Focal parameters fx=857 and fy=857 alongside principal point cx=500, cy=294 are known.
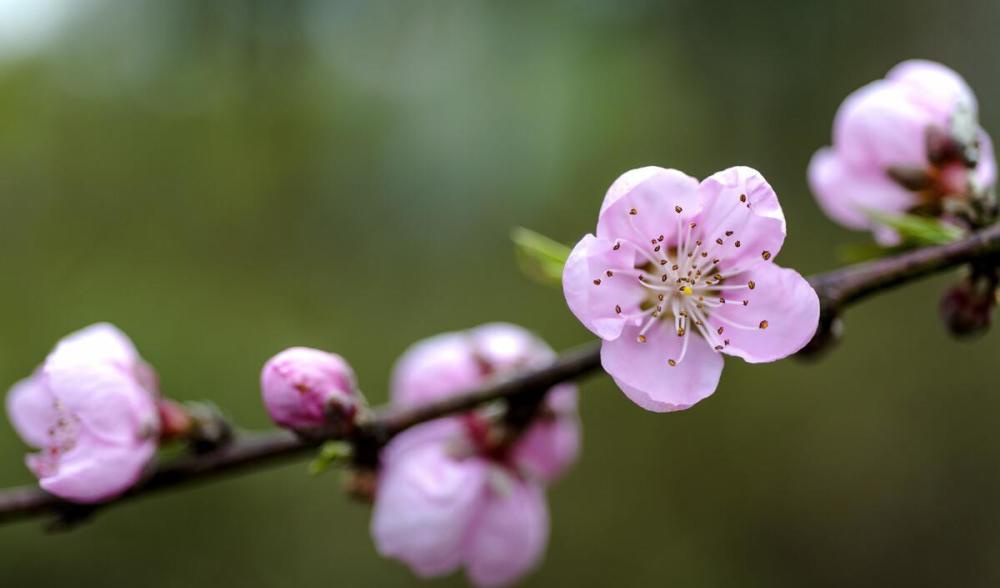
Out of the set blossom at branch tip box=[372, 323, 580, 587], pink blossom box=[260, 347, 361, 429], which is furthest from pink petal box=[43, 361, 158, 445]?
blossom at branch tip box=[372, 323, 580, 587]

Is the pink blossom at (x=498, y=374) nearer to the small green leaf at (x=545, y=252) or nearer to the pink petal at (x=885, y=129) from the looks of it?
the small green leaf at (x=545, y=252)

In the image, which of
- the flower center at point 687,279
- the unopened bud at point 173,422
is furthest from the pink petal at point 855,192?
the unopened bud at point 173,422

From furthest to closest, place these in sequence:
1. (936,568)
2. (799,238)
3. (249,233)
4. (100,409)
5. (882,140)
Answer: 1. (249,233)
2. (799,238)
3. (936,568)
4. (882,140)
5. (100,409)

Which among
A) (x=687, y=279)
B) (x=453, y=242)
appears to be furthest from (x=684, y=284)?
(x=453, y=242)

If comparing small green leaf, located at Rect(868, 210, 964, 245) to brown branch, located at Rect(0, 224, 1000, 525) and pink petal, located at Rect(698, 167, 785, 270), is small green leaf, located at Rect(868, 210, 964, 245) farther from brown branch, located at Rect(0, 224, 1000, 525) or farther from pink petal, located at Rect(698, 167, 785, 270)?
pink petal, located at Rect(698, 167, 785, 270)

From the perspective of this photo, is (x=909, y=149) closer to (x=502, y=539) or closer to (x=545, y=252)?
(x=545, y=252)

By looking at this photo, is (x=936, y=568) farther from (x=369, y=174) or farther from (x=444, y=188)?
(x=369, y=174)

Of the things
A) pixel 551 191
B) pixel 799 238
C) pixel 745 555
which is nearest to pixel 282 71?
pixel 551 191
